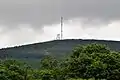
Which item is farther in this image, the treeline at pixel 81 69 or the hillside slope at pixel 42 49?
the hillside slope at pixel 42 49

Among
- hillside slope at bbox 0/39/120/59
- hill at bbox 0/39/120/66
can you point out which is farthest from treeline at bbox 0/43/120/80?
hillside slope at bbox 0/39/120/59

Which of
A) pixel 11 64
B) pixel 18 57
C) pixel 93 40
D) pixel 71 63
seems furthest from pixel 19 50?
pixel 71 63

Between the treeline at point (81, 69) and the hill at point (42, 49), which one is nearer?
the treeline at point (81, 69)

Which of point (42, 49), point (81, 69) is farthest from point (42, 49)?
point (81, 69)

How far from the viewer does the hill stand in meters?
33.3

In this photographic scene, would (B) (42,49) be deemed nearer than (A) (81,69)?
No

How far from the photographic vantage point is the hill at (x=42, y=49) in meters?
33.3

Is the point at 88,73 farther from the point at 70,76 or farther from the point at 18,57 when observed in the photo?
the point at 18,57

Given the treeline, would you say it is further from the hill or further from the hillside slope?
the hillside slope

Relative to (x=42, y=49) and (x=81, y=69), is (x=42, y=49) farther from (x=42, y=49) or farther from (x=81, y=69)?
(x=81, y=69)

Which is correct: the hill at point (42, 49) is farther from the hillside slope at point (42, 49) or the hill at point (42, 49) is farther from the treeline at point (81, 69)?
the treeline at point (81, 69)

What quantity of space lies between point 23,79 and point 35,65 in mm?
10875

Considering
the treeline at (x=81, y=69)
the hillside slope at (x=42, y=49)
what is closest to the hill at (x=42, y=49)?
the hillside slope at (x=42, y=49)

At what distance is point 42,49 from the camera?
3422cm
